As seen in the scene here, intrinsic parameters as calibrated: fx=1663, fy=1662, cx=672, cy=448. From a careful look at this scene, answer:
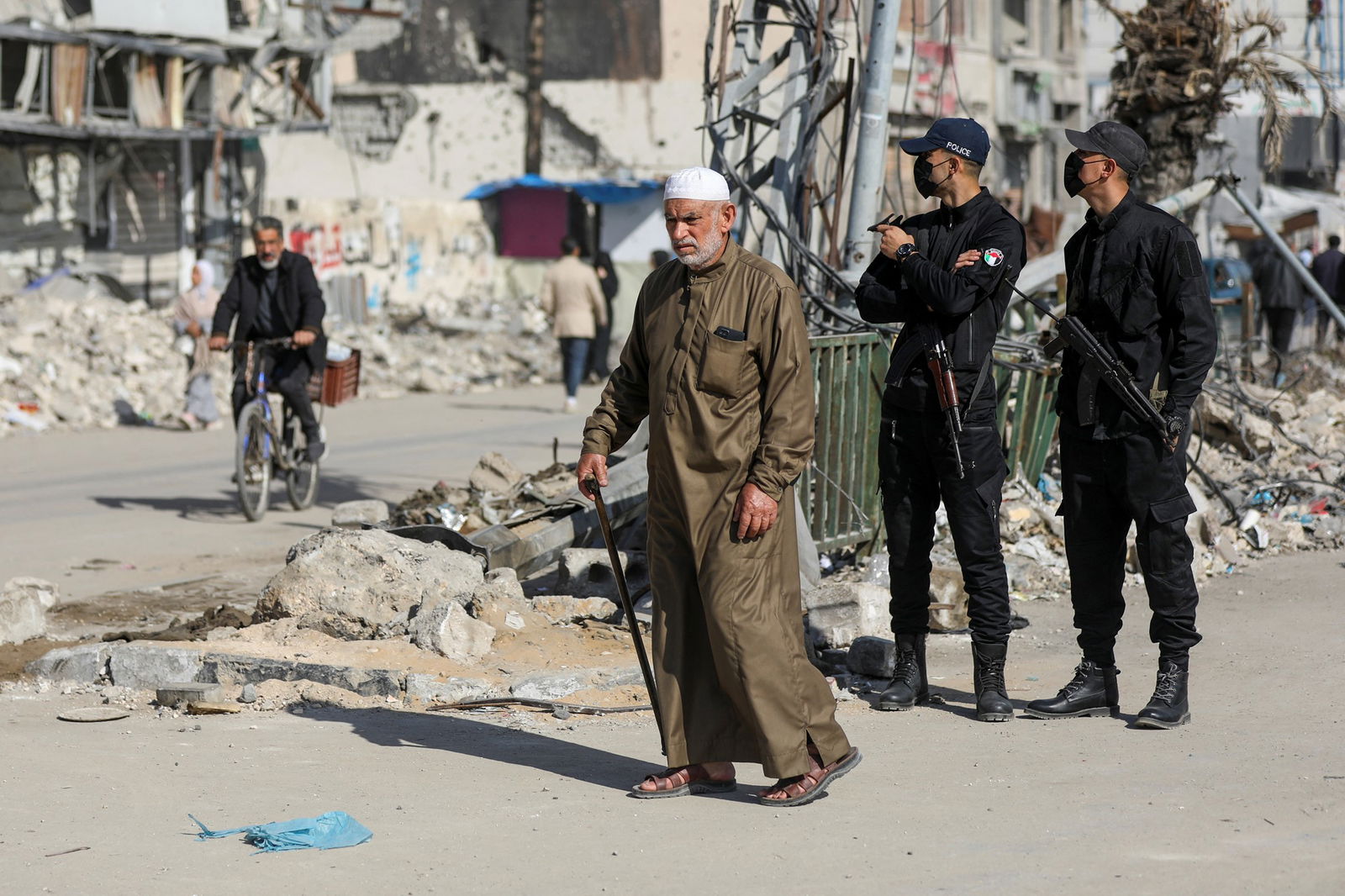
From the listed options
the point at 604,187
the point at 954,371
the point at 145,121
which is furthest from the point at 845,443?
the point at 604,187

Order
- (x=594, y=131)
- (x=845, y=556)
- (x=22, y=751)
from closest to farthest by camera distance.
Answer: (x=22, y=751) → (x=845, y=556) → (x=594, y=131)

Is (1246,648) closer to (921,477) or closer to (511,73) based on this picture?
(921,477)

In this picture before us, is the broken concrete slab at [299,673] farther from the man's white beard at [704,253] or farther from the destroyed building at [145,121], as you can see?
the destroyed building at [145,121]

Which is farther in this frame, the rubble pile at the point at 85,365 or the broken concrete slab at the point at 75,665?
the rubble pile at the point at 85,365

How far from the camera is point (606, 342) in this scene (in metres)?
22.6

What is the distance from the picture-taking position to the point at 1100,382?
563cm

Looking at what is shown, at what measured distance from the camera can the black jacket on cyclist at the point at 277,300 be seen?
10758 millimetres

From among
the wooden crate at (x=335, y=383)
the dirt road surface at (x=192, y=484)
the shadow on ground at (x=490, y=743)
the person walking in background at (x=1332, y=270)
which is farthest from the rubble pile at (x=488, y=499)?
the person walking in background at (x=1332, y=270)

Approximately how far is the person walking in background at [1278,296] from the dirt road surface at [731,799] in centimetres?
1615

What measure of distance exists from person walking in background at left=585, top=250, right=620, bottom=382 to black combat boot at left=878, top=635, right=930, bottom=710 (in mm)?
16468

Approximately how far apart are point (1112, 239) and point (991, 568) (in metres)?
1.20

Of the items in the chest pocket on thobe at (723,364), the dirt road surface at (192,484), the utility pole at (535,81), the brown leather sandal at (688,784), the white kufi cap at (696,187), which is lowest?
the dirt road surface at (192,484)

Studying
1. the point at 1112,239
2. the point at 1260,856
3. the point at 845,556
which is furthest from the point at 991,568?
the point at 845,556

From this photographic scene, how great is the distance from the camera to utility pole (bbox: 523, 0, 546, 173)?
108 feet
